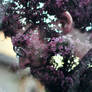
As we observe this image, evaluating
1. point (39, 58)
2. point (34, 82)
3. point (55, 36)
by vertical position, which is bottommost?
point (34, 82)

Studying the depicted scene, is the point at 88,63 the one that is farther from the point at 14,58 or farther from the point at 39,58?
the point at 14,58

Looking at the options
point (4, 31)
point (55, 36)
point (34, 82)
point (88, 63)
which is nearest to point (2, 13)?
point (4, 31)

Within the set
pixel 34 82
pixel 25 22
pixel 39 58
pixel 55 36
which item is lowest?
pixel 34 82

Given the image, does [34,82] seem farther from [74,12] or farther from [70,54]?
[74,12]

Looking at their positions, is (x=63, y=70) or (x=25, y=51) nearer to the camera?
(x=25, y=51)

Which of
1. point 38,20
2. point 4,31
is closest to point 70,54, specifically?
point 38,20

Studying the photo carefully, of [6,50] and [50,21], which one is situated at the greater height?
[50,21]

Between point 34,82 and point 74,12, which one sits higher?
point 74,12

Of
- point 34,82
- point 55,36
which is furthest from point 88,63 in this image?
point 34,82

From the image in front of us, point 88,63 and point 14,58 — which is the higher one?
point 14,58
